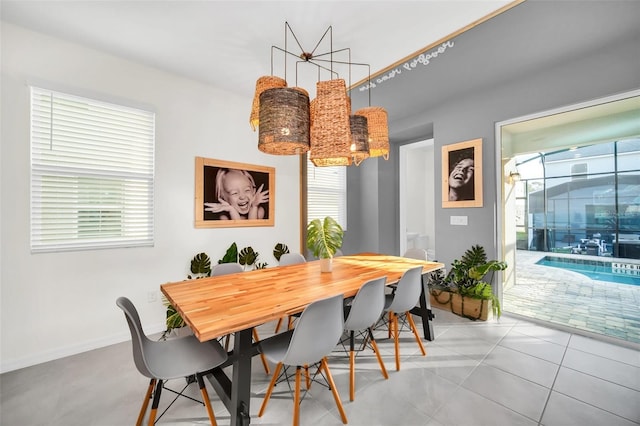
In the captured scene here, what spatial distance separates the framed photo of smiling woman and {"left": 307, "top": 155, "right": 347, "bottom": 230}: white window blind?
192cm

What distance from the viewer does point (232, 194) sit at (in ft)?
11.3

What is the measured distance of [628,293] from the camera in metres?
2.74

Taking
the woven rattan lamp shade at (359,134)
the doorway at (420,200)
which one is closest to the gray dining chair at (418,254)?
the woven rattan lamp shade at (359,134)

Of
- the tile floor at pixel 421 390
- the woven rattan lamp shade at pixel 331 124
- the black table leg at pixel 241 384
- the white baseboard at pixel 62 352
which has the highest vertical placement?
the woven rattan lamp shade at pixel 331 124

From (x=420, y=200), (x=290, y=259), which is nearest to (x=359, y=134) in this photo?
(x=290, y=259)

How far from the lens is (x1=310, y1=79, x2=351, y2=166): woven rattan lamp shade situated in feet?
6.31

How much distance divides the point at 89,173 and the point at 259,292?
7.11 feet

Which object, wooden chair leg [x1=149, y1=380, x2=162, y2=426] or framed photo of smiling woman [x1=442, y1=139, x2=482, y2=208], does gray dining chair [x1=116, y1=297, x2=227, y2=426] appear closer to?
wooden chair leg [x1=149, y1=380, x2=162, y2=426]

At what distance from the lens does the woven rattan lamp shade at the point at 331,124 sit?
1.92 metres

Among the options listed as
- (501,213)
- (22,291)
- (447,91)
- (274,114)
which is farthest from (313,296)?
(447,91)

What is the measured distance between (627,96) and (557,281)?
2180 millimetres

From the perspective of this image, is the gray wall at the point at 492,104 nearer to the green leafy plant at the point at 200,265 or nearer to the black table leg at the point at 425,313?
the black table leg at the point at 425,313

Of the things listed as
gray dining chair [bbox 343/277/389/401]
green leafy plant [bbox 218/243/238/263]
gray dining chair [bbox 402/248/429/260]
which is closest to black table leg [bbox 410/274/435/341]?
gray dining chair [bbox 402/248/429/260]

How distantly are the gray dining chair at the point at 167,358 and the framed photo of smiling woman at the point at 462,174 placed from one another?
3386 mm
